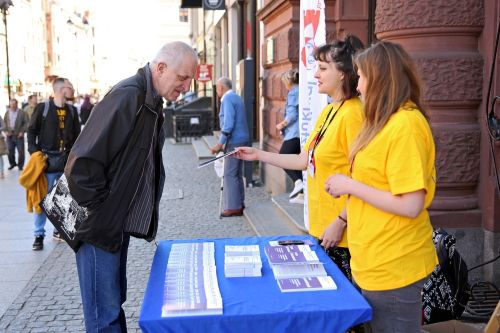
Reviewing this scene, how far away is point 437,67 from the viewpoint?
173 inches

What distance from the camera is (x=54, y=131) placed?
20.7 feet

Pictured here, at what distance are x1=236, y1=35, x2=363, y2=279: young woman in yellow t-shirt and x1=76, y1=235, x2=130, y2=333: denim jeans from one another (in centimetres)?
102

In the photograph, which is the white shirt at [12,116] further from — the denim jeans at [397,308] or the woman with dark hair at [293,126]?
the denim jeans at [397,308]

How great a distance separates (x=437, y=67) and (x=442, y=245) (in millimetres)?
1680

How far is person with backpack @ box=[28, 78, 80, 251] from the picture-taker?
6.30m

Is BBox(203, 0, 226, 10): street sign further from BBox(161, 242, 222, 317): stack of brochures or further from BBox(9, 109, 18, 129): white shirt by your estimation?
BBox(161, 242, 222, 317): stack of brochures

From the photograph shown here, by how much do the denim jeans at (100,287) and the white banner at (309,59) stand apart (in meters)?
2.86

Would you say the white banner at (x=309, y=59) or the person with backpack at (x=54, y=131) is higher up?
the white banner at (x=309, y=59)

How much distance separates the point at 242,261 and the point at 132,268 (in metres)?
3.44

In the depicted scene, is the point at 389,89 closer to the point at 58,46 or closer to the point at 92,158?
the point at 92,158

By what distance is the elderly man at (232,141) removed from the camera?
26.0 ft

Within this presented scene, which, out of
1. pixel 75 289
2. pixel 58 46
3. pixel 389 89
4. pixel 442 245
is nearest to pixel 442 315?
pixel 442 245

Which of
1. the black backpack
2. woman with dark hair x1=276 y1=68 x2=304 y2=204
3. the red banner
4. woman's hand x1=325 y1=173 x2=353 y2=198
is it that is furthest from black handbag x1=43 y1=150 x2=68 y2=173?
the red banner

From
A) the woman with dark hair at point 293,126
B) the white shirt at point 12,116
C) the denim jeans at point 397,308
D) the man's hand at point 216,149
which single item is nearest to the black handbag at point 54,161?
the man's hand at point 216,149
